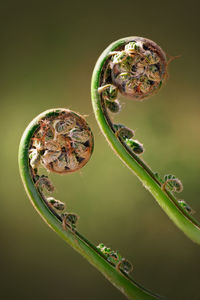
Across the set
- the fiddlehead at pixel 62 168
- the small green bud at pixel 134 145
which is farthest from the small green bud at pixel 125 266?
the small green bud at pixel 134 145

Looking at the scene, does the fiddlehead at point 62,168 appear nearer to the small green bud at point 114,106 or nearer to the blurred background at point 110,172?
the small green bud at point 114,106

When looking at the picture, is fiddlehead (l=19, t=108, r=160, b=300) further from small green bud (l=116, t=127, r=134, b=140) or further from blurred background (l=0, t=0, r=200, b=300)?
blurred background (l=0, t=0, r=200, b=300)

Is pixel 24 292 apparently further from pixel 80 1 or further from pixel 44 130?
pixel 80 1

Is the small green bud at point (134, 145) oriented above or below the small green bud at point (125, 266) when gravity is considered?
above

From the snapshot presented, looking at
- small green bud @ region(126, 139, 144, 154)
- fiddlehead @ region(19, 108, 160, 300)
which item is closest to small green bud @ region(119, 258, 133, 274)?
fiddlehead @ region(19, 108, 160, 300)

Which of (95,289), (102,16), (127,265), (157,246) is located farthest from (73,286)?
(102,16)

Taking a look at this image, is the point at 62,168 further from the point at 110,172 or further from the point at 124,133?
the point at 110,172

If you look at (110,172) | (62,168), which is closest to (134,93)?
(62,168)
